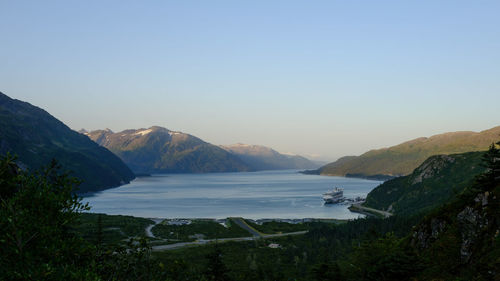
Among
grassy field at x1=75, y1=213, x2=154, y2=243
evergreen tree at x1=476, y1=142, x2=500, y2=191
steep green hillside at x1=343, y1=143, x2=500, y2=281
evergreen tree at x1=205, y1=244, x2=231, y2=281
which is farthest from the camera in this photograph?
grassy field at x1=75, y1=213, x2=154, y2=243

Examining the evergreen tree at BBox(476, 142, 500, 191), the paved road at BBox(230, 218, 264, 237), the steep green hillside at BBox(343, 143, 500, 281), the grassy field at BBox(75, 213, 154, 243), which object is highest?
the evergreen tree at BBox(476, 142, 500, 191)

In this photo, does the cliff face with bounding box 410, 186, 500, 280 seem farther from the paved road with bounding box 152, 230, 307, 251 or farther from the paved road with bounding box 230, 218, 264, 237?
the paved road with bounding box 230, 218, 264, 237

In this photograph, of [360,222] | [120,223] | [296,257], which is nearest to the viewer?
[296,257]

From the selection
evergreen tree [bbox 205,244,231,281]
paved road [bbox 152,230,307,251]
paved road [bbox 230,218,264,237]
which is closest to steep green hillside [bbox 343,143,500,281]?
evergreen tree [bbox 205,244,231,281]

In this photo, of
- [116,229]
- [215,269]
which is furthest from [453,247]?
[116,229]

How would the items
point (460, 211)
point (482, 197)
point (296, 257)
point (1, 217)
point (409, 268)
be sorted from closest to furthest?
point (1, 217) < point (409, 268) < point (482, 197) < point (460, 211) < point (296, 257)

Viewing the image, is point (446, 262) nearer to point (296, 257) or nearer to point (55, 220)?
point (55, 220)

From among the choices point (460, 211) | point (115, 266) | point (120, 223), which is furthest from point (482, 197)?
point (120, 223)

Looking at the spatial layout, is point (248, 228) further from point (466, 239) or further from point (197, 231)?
point (466, 239)
